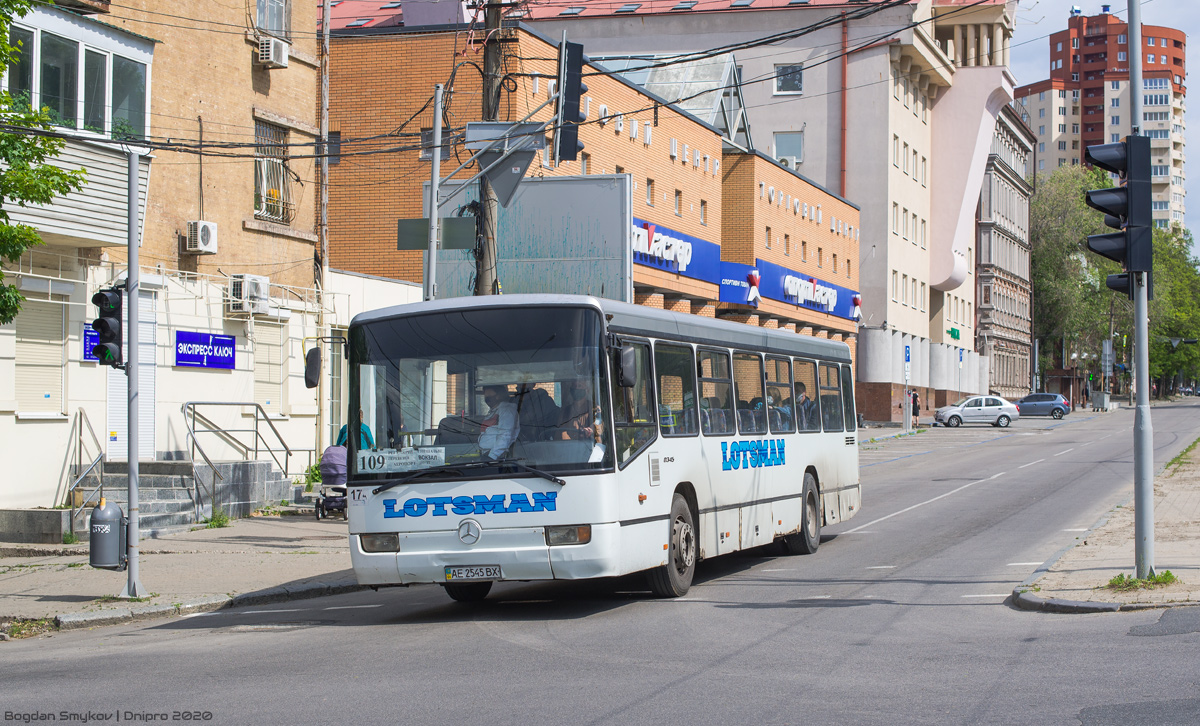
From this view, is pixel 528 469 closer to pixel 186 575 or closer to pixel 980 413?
pixel 186 575

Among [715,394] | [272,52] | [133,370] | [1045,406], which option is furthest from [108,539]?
[1045,406]

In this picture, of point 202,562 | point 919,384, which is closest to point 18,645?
point 202,562

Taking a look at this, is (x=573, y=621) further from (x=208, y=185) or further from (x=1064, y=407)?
(x=1064, y=407)

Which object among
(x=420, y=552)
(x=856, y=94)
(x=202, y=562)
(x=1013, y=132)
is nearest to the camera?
(x=420, y=552)

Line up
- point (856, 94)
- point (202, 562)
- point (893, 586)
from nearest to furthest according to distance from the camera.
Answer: point (893, 586) < point (202, 562) < point (856, 94)

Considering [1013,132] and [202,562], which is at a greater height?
[1013,132]

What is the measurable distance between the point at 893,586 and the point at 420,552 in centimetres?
482

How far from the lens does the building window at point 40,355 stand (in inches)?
719

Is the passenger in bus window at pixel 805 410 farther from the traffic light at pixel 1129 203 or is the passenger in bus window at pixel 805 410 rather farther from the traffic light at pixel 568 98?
the traffic light at pixel 568 98

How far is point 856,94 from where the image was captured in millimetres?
62469

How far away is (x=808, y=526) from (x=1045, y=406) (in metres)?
61.6

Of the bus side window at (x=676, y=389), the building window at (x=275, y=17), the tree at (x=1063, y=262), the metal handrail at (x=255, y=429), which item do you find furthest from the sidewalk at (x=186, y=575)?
the tree at (x=1063, y=262)

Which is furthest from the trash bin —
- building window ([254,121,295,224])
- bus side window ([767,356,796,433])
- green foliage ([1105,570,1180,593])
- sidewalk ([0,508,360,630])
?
building window ([254,121,295,224])

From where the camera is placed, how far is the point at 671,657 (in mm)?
8789
